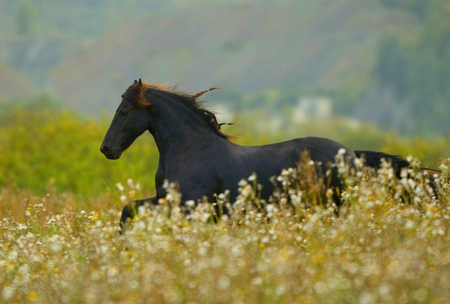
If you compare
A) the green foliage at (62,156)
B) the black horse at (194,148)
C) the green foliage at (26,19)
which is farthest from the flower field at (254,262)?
the green foliage at (26,19)

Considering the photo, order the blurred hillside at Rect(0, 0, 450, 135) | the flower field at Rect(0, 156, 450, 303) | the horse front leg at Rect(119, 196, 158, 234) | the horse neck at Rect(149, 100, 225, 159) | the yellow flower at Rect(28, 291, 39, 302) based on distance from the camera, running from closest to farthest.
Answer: the flower field at Rect(0, 156, 450, 303) → the yellow flower at Rect(28, 291, 39, 302) → the horse front leg at Rect(119, 196, 158, 234) → the horse neck at Rect(149, 100, 225, 159) → the blurred hillside at Rect(0, 0, 450, 135)

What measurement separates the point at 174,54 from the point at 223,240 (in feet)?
503

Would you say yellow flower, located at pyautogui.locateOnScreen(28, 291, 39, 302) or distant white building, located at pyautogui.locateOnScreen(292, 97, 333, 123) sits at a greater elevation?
distant white building, located at pyautogui.locateOnScreen(292, 97, 333, 123)

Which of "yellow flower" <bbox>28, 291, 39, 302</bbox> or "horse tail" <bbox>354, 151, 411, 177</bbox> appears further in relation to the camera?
"horse tail" <bbox>354, 151, 411, 177</bbox>

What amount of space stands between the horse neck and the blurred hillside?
99215 mm

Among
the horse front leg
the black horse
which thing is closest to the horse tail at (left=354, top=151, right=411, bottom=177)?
the black horse

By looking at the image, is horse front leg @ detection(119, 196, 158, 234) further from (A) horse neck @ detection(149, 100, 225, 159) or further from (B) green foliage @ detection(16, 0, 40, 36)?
(B) green foliage @ detection(16, 0, 40, 36)

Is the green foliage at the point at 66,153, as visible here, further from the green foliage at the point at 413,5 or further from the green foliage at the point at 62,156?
the green foliage at the point at 413,5

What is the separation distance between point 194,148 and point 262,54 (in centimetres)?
14782

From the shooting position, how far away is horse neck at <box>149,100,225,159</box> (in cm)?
886

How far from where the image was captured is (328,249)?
21.9ft

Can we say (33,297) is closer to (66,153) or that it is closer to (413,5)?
(66,153)

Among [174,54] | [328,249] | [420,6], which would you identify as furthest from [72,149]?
[174,54]

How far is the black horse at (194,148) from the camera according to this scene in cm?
863
